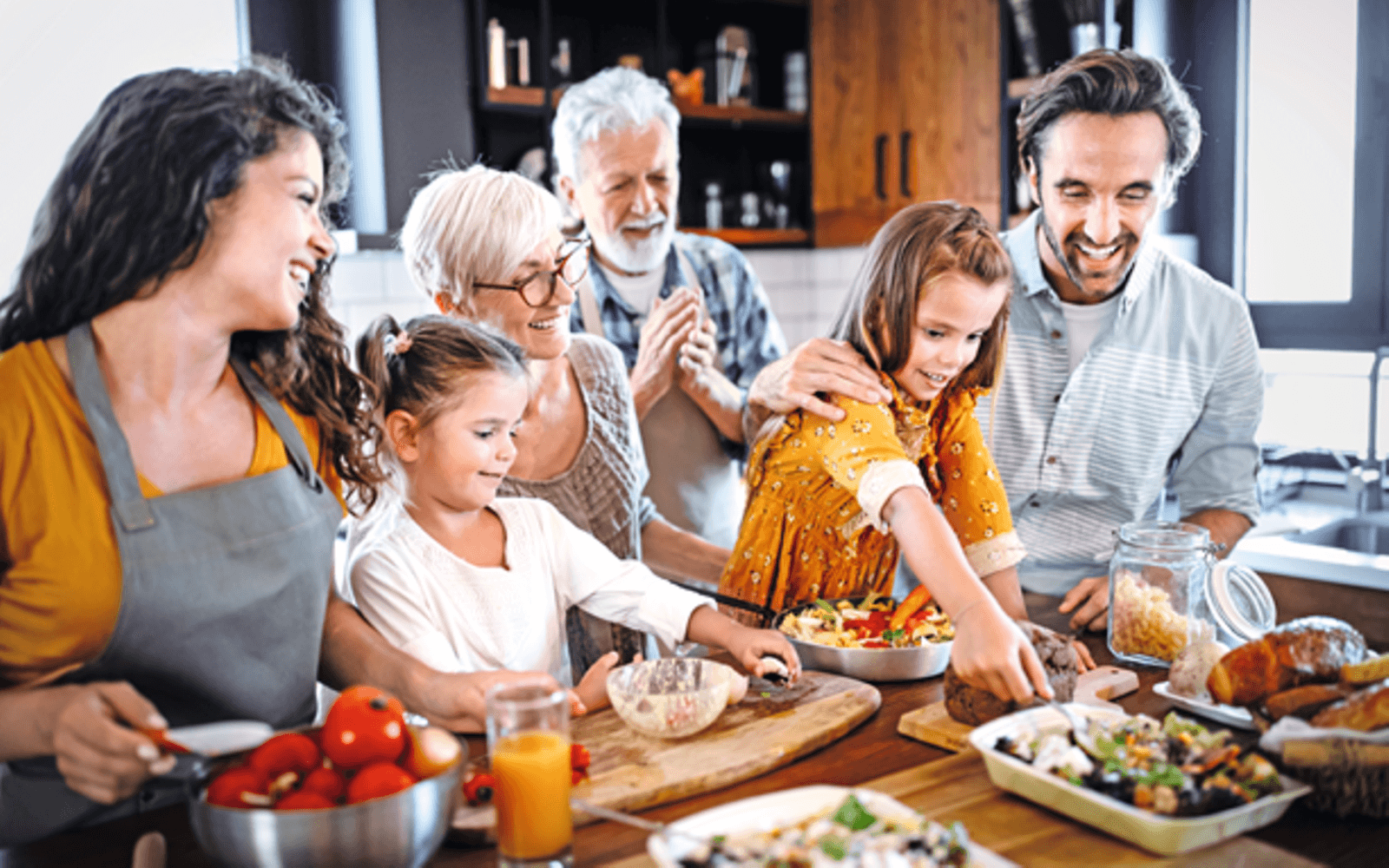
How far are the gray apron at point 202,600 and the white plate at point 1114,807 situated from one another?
785 mm

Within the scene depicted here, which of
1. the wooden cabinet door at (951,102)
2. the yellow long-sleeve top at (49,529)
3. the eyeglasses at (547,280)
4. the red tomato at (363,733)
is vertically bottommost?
the red tomato at (363,733)

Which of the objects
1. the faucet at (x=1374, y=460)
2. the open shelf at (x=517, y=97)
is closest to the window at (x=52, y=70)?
the open shelf at (x=517, y=97)

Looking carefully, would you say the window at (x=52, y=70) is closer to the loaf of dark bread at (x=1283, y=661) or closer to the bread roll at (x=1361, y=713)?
the loaf of dark bread at (x=1283, y=661)

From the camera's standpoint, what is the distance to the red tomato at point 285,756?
1005 millimetres

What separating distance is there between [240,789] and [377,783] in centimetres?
12

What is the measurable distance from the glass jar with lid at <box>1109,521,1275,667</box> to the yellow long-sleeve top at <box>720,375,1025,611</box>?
0.26 metres

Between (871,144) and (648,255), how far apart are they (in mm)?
1792

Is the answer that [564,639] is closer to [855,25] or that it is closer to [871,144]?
[871,144]

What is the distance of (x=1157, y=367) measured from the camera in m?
2.12

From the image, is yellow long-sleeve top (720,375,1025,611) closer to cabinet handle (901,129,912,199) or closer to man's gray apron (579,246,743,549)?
man's gray apron (579,246,743,549)

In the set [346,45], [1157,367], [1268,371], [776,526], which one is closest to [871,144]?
[1268,371]

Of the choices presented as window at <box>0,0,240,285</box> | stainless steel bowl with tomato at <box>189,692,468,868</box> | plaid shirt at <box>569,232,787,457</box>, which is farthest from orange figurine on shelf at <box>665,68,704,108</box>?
stainless steel bowl with tomato at <box>189,692,468,868</box>

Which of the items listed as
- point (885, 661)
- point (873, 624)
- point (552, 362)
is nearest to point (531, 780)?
point (885, 661)

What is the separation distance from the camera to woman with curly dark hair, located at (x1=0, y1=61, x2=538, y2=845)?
1.13 metres
